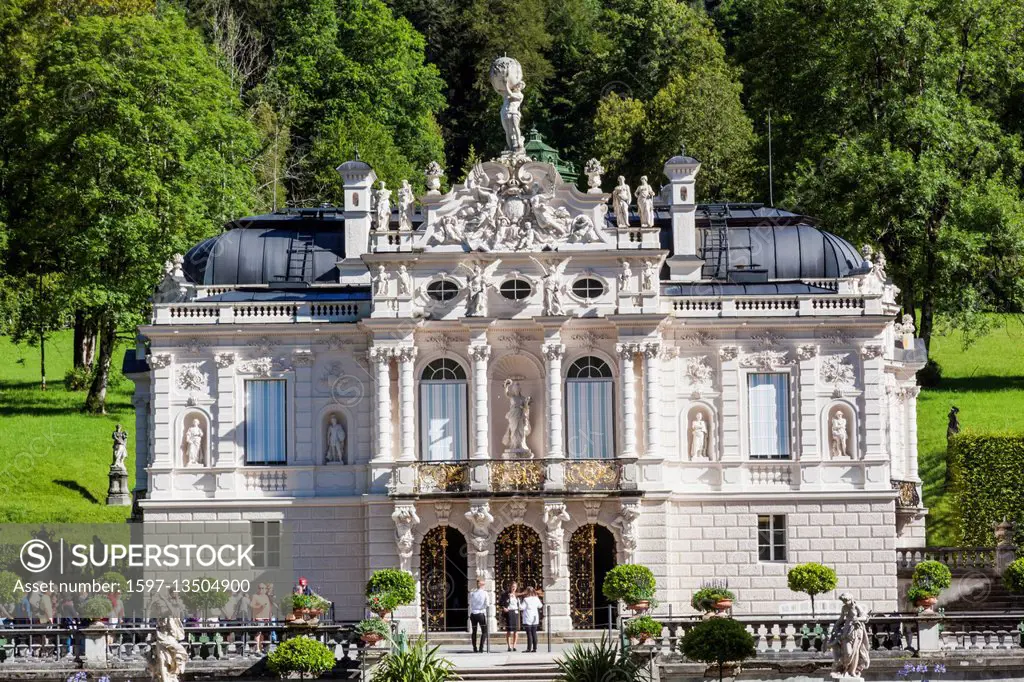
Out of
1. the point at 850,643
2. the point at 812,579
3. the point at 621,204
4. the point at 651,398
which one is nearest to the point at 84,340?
the point at 621,204

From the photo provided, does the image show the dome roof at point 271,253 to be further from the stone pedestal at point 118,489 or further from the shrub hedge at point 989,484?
the shrub hedge at point 989,484

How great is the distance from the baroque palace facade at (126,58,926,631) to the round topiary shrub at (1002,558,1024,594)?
10.3 ft

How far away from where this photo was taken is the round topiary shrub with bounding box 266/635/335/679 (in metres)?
50.0

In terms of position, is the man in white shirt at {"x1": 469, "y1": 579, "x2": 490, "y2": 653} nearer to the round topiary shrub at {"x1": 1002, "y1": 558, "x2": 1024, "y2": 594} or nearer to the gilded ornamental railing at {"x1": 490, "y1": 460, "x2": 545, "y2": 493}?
the gilded ornamental railing at {"x1": 490, "y1": 460, "x2": 545, "y2": 493}

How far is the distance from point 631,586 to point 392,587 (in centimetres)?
571

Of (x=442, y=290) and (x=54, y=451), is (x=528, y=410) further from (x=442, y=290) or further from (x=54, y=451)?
(x=54, y=451)

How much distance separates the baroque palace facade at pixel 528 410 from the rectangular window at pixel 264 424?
0.05 m

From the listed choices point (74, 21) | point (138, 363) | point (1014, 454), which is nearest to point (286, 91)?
point (74, 21)

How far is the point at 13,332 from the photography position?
86500 millimetres

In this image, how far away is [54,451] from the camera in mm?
79125

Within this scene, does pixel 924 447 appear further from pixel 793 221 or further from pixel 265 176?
pixel 265 176

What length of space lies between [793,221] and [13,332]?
109 feet

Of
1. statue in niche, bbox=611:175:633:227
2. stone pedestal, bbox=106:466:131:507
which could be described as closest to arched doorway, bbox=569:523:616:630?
statue in niche, bbox=611:175:633:227

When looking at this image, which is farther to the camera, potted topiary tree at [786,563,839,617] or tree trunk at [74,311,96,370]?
tree trunk at [74,311,96,370]
